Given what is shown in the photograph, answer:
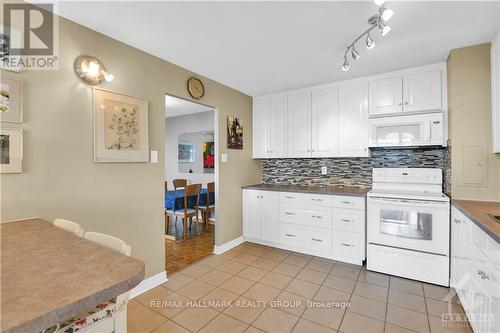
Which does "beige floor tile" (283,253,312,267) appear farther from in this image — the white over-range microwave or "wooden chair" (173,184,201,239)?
"wooden chair" (173,184,201,239)

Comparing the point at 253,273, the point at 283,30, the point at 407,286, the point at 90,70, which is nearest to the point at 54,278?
the point at 90,70

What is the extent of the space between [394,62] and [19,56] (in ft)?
10.9

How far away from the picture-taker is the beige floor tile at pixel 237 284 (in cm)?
235

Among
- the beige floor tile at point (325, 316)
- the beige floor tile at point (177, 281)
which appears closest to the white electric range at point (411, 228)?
the beige floor tile at point (325, 316)

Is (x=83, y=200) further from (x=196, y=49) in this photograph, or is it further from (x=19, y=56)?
(x=196, y=49)

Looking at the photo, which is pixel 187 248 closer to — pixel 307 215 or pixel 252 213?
pixel 252 213

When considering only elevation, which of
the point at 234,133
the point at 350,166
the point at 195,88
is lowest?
the point at 350,166

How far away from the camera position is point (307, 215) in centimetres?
316

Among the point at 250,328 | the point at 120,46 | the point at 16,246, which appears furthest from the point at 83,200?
the point at 250,328

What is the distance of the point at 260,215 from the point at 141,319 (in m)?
2.00

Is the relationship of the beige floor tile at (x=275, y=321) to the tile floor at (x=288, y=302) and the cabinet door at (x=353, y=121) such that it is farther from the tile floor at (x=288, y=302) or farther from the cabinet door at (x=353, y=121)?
the cabinet door at (x=353, y=121)

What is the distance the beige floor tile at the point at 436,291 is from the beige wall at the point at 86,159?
265 centimetres

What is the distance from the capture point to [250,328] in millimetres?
1815

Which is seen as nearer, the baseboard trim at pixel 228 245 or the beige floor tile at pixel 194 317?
the beige floor tile at pixel 194 317
